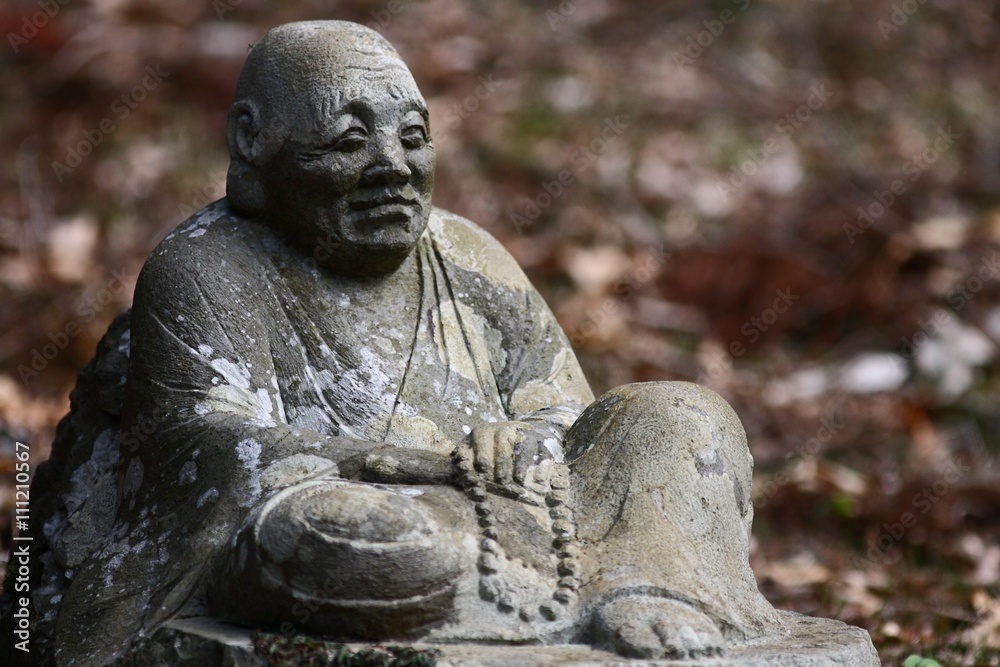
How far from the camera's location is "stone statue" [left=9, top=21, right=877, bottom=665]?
333cm

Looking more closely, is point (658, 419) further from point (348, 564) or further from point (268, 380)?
point (268, 380)

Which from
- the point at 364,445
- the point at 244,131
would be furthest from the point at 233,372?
the point at 244,131

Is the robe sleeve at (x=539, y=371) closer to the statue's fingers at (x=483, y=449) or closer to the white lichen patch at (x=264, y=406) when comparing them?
Answer: the statue's fingers at (x=483, y=449)

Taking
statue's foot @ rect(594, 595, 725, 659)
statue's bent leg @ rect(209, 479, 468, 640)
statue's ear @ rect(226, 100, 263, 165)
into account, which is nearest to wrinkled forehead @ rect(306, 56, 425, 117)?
statue's ear @ rect(226, 100, 263, 165)

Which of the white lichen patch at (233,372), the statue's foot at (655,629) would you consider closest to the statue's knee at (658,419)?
the statue's foot at (655,629)

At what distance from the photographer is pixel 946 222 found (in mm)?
8984

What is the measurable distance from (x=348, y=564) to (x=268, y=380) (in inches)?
37.6

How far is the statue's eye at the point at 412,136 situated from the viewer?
4.11 m

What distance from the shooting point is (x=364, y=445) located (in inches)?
146

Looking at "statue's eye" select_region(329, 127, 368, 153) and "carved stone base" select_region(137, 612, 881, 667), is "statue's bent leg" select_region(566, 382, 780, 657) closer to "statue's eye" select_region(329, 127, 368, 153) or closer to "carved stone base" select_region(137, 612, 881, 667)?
"carved stone base" select_region(137, 612, 881, 667)

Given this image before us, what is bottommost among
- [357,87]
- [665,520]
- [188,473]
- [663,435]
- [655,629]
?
[655,629]

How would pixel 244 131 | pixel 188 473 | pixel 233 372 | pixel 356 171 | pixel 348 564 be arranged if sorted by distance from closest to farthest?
pixel 348 564 < pixel 188 473 < pixel 233 372 < pixel 356 171 < pixel 244 131

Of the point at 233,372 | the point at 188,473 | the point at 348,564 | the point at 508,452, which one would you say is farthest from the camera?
the point at 233,372

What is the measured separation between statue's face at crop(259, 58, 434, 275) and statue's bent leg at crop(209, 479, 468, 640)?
105 cm
